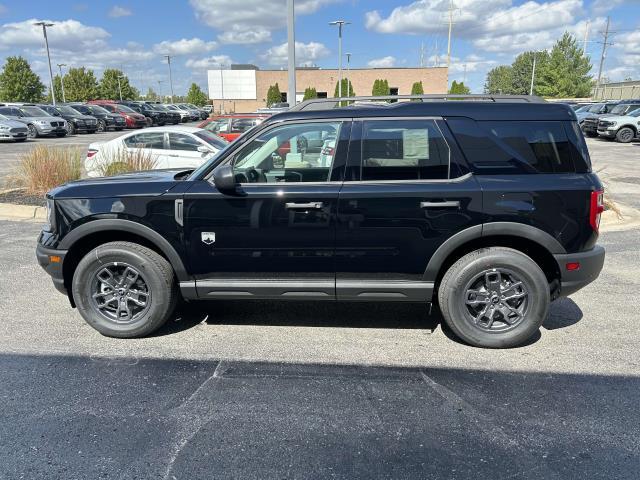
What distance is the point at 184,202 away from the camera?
388cm

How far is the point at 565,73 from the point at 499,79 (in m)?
66.0

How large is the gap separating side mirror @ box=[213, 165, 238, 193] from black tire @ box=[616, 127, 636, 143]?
1001 inches

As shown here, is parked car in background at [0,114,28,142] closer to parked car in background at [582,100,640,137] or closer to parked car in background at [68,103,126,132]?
parked car in background at [68,103,126,132]

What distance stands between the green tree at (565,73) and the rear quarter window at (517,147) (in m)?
79.4

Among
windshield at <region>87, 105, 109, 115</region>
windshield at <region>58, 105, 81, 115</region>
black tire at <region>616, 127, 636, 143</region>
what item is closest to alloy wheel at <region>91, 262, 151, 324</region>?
black tire at <region>616, 127, 636, 143</region>

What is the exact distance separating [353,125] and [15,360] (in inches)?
126

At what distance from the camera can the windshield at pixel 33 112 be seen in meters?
26.8

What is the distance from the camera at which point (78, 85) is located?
211ft

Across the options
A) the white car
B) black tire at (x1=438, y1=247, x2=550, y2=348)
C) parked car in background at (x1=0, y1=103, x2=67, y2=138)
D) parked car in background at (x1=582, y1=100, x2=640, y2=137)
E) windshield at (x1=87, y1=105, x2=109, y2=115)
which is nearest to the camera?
black tire at (x1=438, y1=247, x2=550, y2=348)

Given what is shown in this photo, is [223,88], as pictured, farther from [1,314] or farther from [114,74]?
[1,314]

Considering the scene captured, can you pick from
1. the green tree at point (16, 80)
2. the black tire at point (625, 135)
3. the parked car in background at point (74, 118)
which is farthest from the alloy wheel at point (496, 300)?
the green tree at point (16, 80)

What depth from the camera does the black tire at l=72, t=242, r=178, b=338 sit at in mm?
4000

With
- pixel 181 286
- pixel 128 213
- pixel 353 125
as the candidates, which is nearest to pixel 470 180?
pixel 353 125

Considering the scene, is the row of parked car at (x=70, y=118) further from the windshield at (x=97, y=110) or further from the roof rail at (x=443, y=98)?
the roof rail at (x=443, y=98)
